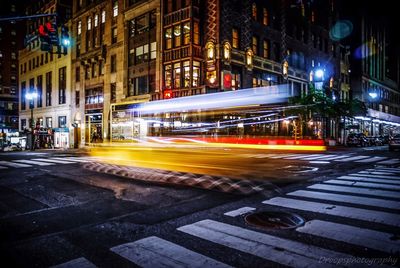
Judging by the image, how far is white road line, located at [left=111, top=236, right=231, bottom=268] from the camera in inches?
152

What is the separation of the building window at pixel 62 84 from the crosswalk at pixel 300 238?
165ft

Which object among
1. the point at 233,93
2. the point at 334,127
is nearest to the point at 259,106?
the point at 233,93

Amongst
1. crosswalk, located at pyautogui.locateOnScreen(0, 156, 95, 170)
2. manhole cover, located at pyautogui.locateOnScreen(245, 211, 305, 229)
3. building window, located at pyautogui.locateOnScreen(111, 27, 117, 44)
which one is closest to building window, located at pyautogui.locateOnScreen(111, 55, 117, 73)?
building window, located at pyautogui.locateOnScreen(111, 27, 117, 44)

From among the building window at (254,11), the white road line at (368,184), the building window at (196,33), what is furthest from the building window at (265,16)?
the white road line at (368,184)

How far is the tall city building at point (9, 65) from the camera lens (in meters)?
85.2

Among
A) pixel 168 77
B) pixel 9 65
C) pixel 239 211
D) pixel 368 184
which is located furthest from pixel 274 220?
pixel 9 65

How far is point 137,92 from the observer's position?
37.8 meters

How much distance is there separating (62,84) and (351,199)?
171ft

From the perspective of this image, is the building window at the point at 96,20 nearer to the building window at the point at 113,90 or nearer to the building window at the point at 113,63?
the building window at the point at 113,63

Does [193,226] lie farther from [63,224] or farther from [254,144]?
[254,144]

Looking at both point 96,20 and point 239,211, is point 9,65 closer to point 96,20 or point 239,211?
point 96,20

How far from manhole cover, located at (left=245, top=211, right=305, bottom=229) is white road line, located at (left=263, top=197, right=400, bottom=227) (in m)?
0.74

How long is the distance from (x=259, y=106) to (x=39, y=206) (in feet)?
59.0

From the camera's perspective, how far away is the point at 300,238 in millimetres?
4727
